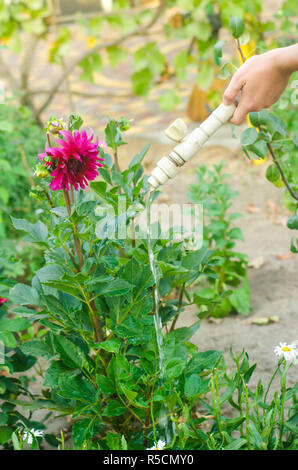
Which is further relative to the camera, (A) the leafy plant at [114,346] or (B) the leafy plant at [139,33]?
(B) the leafy plant at [139,33]

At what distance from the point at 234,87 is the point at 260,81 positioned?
0.05 m

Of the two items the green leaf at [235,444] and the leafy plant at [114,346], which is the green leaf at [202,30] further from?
the green leaf at [235,444]

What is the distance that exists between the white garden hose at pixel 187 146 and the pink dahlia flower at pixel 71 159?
0.15 m

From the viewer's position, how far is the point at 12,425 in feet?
4.19

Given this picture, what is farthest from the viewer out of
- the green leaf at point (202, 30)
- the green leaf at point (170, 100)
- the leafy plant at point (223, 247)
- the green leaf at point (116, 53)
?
the green leaf at point (116, 53)

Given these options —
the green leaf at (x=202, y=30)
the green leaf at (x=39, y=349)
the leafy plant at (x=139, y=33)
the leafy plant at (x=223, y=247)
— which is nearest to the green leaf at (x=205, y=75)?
the leafy plant at (x=139, y=33)

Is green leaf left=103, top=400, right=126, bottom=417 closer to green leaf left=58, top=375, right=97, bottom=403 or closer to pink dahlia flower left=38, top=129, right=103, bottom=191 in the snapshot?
green leaf left=58, top=375, right=97, bottom=403

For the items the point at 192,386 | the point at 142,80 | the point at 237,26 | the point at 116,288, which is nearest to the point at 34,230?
the point at 116,288

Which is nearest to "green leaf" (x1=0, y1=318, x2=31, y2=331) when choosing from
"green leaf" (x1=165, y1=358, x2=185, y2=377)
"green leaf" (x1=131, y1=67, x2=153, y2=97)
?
"green leaf" (x1=165, y1=358, x2=185, y2=377)

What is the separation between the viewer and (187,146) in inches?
41.6

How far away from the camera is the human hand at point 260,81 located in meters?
1.02

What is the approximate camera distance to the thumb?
1.04 metres

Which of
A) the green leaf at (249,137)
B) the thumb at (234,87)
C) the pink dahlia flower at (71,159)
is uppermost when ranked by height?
the thumb at (234,87)
